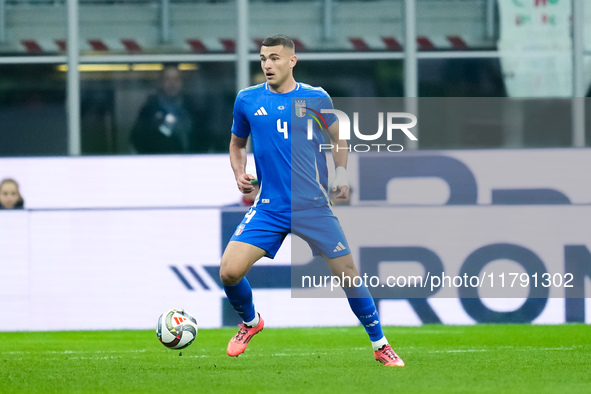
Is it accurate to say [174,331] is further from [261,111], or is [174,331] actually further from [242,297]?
[261,111]

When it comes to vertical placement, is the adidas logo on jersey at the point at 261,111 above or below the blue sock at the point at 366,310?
above

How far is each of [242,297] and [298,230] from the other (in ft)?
1.81

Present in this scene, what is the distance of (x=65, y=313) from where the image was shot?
927 cm

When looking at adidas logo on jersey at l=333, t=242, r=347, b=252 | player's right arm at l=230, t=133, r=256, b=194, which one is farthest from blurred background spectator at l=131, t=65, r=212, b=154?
adidas logo on jersey at l=333, t=242, r=347, b=252

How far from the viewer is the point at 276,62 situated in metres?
6.25

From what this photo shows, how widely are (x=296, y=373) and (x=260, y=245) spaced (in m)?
0.76

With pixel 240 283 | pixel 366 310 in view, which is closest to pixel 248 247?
pixel 240 283

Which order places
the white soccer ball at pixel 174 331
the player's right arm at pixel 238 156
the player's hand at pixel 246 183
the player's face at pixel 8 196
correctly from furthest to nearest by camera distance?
the player's face at pixel 8 196 < the white soccer ball at pixel 174 331 < the player's right arm at pixel 238 156 < the player's hand at pixel 246 183

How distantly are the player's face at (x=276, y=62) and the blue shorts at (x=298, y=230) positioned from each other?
78 cm

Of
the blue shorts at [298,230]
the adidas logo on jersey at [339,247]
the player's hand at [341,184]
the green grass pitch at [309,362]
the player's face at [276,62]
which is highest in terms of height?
the player's face at [276,62]

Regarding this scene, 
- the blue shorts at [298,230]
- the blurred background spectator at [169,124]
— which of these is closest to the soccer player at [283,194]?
the blue shorts at [298,230]

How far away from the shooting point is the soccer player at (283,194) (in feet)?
20.1

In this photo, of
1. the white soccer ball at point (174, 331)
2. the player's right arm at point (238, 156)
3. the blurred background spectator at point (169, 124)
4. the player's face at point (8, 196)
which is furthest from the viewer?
the blurred background spectator at point (169, 124)

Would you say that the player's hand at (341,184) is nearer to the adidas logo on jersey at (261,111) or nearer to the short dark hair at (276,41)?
the adidas logo on jersey at (261,111)
